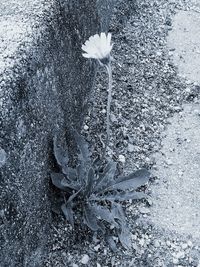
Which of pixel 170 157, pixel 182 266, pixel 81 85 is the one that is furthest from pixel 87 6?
pixel 182 266

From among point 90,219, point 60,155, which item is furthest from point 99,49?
point 90,219

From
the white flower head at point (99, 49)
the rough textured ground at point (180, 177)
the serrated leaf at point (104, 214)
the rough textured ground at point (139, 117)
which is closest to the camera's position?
the white flower head at point (99, 49)

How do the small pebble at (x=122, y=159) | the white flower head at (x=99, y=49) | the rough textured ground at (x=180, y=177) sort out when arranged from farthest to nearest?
the small pebble at (x=122, y=159)
the rough textured ground at (x=180, y=177)
the white flower head at (x=99, y=49)

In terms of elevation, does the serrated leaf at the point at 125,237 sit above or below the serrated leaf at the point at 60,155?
below

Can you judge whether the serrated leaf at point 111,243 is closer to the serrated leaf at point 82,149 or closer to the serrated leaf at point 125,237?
the serrated leaf at point 125,237

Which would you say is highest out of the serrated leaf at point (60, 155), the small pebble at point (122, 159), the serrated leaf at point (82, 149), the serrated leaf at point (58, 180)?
the small pebble at point (122, 159)

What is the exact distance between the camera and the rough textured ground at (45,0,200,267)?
194 cm

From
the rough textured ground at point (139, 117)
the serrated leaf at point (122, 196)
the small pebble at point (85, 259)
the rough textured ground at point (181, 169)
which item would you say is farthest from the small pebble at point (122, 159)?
the small pebble at point (85, 259)

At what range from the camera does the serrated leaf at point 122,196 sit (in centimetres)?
192

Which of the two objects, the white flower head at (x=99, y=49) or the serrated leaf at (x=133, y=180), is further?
the serrated leaf at (x=133, y=180)

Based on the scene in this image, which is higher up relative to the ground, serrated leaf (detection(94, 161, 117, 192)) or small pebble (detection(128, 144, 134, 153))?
small pebble (detection(128, 144, 134, 153))

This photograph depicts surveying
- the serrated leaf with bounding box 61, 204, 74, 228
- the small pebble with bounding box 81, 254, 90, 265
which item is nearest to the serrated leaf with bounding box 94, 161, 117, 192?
the serrated leaf with bounding box 61, 204, 74, 228

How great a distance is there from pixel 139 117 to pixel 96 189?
2.15ft

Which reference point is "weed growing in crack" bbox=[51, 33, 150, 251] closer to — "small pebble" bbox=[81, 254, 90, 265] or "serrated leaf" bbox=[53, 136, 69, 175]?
"serrated leaf" bbox=[53, 136, 69, 175]
